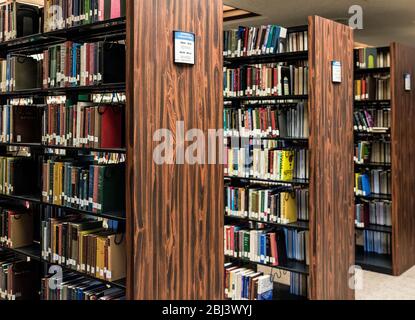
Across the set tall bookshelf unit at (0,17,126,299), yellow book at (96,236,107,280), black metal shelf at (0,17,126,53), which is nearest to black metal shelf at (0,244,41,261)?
tall bookshelf unit at (0,17,126,299)

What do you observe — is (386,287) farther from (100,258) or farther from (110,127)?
(110,127)

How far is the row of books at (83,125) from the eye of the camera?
9.20 ft

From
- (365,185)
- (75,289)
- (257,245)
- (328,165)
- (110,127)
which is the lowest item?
(75,289)

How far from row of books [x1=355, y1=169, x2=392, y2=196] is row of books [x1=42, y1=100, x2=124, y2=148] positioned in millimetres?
3207

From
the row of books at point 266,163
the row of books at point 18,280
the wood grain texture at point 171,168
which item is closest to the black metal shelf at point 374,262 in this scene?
the row of books at point 266,163

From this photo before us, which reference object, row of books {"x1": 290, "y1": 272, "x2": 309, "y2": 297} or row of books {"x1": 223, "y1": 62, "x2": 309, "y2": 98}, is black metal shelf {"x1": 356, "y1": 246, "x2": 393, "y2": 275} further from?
row of books {"x1": 223, "y1": 62, "x2": 309, "y2": 98}

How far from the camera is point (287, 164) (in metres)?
3.95

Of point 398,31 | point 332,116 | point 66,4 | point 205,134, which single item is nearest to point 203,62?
point 205,134

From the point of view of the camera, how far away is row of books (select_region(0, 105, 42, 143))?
3621 mm

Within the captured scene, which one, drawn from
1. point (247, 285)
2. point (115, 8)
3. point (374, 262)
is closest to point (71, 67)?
point (115, 8)

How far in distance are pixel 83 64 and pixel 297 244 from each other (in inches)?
86.7

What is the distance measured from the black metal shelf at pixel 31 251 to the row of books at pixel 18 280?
119mm
